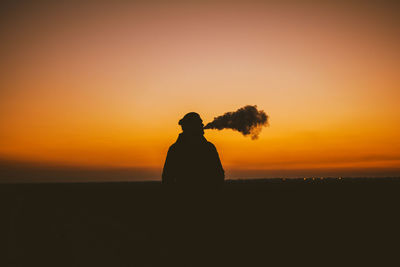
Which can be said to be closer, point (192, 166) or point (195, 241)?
point (192, 166)

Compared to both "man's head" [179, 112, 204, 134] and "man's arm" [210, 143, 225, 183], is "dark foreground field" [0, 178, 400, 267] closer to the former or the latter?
"man's arm" [210, 143, 225, 183]

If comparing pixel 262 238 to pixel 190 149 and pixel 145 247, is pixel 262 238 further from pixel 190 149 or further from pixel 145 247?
pixel 190 149

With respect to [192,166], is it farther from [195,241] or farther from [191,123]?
[195,241]

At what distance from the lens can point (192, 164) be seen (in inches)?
289

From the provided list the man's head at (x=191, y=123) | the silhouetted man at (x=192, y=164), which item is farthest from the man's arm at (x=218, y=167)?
the man's head at (x=191, y=123)

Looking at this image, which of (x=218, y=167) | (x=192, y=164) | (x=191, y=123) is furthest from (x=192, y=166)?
(x=191, y=123)

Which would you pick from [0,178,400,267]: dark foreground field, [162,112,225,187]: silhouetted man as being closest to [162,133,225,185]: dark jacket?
[162,112,225,187]: silhouetted man

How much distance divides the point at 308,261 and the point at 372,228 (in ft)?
25.8

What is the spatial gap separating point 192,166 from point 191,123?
Answer: 0.86m

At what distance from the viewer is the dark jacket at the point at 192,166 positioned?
7.32 meters

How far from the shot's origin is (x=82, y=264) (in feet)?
30.2

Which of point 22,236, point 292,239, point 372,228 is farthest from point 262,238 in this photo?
point 22,236

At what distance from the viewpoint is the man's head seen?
7.50 metres

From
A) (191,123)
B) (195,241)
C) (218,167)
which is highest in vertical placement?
(191,123)
